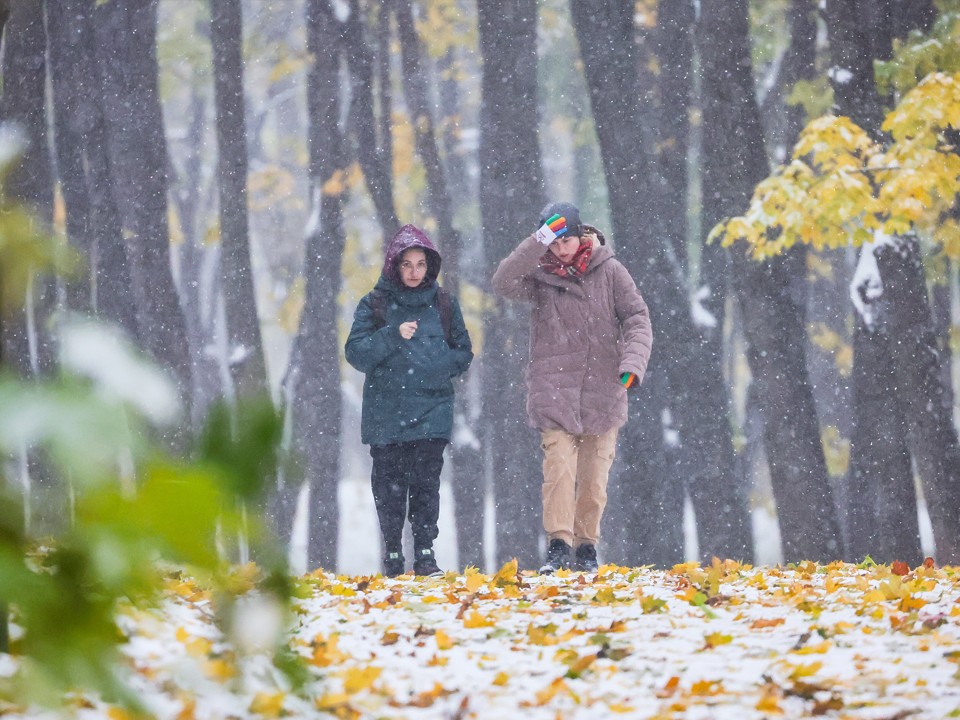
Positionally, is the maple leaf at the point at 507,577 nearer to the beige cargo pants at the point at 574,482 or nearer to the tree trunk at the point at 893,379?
the beige cargo pants at the point at 574,482

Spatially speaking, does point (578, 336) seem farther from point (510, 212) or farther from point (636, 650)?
point (510, 212)

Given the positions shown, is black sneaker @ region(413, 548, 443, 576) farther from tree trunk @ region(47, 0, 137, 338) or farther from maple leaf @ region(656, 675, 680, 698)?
tree trunk @ region(47, 0, 137, 338)

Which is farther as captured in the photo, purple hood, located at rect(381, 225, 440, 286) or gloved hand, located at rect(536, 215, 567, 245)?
purple hood, located at rect(381, 225, 440, 286)

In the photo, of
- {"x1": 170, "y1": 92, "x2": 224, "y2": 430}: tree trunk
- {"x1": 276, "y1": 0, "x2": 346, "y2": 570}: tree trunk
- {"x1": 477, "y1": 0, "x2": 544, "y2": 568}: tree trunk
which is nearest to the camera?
{"x1": 477, "y1": 0, "x2": 544, "y2": 568}: tree trunk

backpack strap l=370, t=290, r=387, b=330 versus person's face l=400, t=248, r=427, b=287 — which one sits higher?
person's face l=400, t=248, r=427, b=287

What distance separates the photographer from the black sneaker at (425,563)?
279 inches

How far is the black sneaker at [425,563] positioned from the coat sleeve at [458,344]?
3.32 ft

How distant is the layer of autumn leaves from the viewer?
123 inches

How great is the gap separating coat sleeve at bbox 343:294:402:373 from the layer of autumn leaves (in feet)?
4.86

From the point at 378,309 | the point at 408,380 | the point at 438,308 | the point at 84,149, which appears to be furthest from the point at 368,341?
the point at 84,149

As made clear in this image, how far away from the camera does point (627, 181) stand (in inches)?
424

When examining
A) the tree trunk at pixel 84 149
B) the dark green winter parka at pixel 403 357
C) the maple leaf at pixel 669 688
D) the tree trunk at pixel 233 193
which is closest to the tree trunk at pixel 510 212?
the tree trunk at pixel 233 193

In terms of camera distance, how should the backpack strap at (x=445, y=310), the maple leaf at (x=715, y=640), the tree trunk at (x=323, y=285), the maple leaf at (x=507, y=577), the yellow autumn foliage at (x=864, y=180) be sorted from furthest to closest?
the tree trunk at (x=323, y=285), the yellow autumn foliage at (x=864, y=180), the backpack strap at (x=445, y=310), the maple leaf at (x=507, y=577), the maple leaf at (x=715, y=640)

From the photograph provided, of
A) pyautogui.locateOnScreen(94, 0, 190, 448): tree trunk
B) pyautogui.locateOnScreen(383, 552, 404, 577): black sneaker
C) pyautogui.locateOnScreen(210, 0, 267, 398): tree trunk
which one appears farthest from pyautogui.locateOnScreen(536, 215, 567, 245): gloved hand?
pyautogui.locateOnScreen(210, 0, 267, 398): tree trunk
